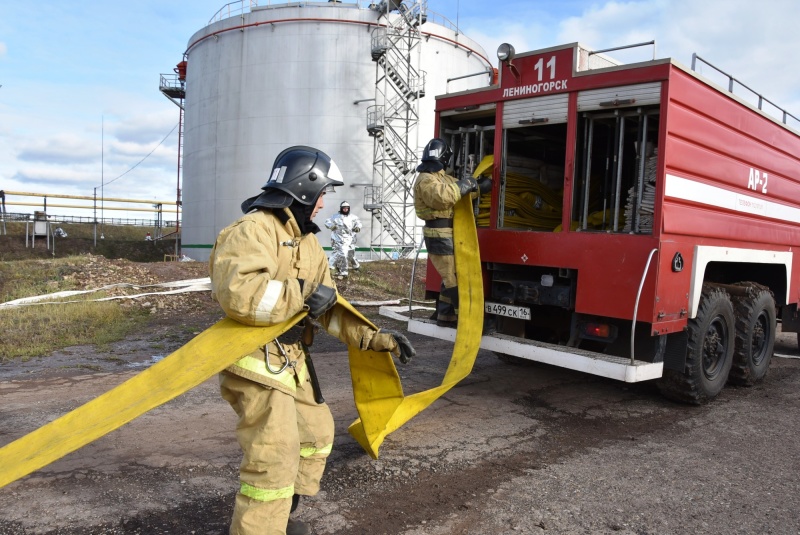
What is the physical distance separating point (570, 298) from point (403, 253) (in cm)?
1846

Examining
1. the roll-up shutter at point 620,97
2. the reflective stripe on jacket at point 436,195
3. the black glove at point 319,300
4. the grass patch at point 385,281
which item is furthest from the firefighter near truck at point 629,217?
the grass patch at point 385,281

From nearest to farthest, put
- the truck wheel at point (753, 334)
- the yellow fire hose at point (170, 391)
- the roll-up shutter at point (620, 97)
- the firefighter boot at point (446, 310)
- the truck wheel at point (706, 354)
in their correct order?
1. the yellow fire hose at point (170, 391)
2. the roll-up shutter at point (620, 97)
3. the truck wheel at point (706, 354)
4. the firefighter boot at point (446, 310)
5. the truck wheel at point (753, 334)

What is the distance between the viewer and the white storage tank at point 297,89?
77.3 ft

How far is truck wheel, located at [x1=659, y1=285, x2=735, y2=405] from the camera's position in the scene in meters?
5.16

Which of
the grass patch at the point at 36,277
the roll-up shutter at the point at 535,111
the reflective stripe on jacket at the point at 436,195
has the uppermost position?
the roll-up shutter at the point at 535,111

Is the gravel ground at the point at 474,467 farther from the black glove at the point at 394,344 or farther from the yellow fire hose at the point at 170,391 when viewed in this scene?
the black glove at the point at 394,344

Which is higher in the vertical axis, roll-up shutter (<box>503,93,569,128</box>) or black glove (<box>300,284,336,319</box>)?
roll-up shutter (<box>503,93,569,128</box>)

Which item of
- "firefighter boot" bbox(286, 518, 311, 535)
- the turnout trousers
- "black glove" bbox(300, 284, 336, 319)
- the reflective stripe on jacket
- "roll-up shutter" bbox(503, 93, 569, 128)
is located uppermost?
"roll-up shutter" bbox(503, 93, 569, 128)

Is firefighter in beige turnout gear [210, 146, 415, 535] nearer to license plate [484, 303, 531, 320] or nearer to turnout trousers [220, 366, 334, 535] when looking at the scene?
turnout trousers [220, 366, 334, 535]

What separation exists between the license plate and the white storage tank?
17.8 meters

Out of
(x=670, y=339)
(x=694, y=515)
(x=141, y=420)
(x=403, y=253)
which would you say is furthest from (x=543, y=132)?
(x=403, y=253)

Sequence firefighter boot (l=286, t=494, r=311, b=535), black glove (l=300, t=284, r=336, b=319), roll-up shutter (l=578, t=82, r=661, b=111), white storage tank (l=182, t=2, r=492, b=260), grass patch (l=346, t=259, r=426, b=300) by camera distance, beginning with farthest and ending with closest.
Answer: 1. white storage tank (l=182, t=2, r=492, b=260)
2. grass patch (l=346, t=259, r=426, b=300)
3. roll-up shutter (l=578, t=82, r=661, b=111)
4. firefighter boot (l=286, t=494, r=311, b=535)
5. black glove (l=300, t=284, r=336, b=319)

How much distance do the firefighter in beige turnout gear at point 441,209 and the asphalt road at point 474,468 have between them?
88 cm

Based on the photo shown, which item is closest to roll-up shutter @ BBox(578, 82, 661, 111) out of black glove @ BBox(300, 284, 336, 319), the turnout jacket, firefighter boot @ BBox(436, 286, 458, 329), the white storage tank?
firefighter boot @ BBox(436, 286, 458, 329)
